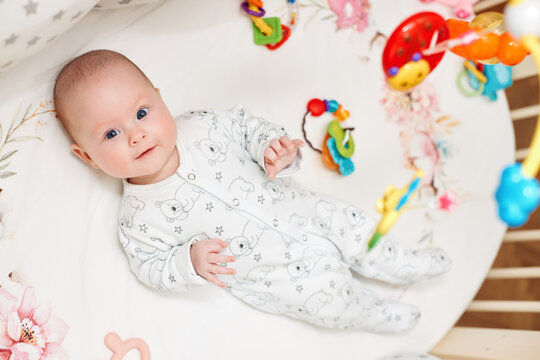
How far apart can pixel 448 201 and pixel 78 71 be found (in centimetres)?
81

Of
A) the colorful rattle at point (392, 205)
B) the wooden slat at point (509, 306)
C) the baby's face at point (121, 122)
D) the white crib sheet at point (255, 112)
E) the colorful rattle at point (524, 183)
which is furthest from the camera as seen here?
the wooden slat at point (509, 306)

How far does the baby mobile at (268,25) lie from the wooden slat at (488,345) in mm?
778

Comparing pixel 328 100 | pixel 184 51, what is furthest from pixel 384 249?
pixel 184 51

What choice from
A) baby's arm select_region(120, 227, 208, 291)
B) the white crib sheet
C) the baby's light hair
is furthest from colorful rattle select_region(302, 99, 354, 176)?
the baby's light hair

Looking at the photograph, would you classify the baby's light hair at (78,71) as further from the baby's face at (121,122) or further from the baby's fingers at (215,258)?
the baby's fingers at (215,258)

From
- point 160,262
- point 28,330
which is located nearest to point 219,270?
point 160,262

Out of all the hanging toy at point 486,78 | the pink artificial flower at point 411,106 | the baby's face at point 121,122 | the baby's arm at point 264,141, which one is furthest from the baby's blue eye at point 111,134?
the hanging toy at point 486,78

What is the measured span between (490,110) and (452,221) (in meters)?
0.28

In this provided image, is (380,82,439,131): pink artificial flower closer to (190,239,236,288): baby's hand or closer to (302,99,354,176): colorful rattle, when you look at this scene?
(302,99,354,176): colorful rattle

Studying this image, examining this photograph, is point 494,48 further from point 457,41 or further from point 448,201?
point 448,201

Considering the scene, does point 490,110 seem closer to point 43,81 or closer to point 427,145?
point 427,145

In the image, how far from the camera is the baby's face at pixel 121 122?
0.92 metres

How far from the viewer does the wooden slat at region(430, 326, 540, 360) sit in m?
1.12

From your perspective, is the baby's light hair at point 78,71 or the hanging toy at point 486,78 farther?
the hanging toy at point 486,78
